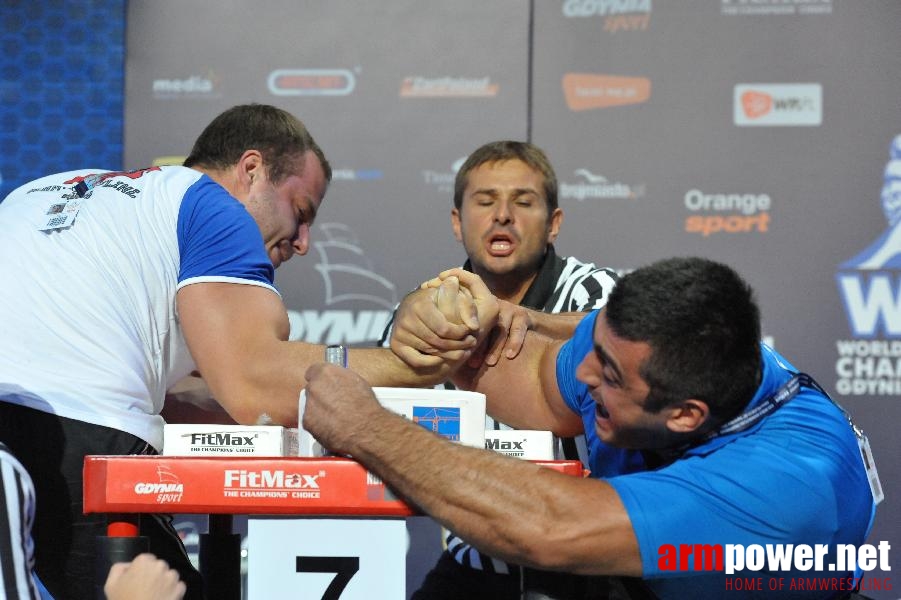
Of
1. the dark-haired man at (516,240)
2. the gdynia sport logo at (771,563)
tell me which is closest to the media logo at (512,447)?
the gdynia sport logo at (771,563)

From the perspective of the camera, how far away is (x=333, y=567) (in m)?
1.65

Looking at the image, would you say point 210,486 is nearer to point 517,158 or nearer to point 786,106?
point 517,158

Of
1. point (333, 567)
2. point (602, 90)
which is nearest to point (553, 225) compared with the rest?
point (602, 90)

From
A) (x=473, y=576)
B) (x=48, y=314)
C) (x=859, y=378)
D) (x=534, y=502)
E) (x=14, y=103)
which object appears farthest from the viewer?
(x=14, y=103)

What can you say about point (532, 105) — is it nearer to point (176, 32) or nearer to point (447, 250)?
point (447, 250)

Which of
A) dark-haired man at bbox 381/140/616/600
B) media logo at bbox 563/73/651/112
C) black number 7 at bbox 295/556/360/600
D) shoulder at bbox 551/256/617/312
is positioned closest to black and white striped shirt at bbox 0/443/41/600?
black number 7 at bbox 295/556/360/600

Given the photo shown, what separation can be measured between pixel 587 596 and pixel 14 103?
381 centimetres

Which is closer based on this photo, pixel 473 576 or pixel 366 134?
pixel 473 576

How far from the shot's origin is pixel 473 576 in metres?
2.77

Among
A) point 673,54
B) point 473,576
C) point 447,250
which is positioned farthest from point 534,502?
point 673,54

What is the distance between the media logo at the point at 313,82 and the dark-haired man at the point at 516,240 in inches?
48.0

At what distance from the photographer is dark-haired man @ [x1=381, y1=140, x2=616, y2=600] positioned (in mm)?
3084

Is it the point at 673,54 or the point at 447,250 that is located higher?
the point at 673,54

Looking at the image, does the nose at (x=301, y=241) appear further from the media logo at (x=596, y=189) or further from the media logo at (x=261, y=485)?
the media logo at (x=596, y=189)
